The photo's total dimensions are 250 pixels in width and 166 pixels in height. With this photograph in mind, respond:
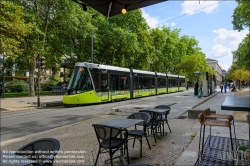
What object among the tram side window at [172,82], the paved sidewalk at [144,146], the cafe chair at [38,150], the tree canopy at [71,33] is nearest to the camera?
the cafe chair at [38,150]

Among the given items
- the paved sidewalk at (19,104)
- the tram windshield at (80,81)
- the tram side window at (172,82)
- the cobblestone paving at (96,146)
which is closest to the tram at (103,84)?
the tram windshield at (80,81)

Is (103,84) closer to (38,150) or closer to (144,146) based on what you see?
(144,146)

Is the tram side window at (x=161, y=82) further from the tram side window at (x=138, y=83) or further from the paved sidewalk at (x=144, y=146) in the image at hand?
the paved sidewalk at (x=144, y=146)

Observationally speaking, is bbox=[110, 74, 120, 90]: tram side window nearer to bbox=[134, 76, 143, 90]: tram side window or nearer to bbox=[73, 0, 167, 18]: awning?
bbox=[134, 76, 143, 90]: tram side window

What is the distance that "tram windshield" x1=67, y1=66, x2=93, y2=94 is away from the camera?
51.1ft

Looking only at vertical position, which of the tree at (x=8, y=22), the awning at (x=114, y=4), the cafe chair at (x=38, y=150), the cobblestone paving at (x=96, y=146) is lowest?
the cobblestone paving at (x=96, y=146)

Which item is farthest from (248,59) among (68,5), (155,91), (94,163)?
(94,163)

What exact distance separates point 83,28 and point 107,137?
20.6 m

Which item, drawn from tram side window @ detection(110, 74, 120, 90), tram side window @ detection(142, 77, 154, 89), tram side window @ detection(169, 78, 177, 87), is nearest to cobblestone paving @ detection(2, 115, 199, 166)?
tram side window @ detection(110, 74, 120, 90)

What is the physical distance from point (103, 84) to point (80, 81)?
2.39m

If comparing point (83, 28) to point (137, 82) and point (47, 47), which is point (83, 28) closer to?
point (47, 47)

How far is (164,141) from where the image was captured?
604 cm

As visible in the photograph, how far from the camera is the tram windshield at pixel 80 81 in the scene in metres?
15.6

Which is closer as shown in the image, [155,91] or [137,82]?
[137,82]
